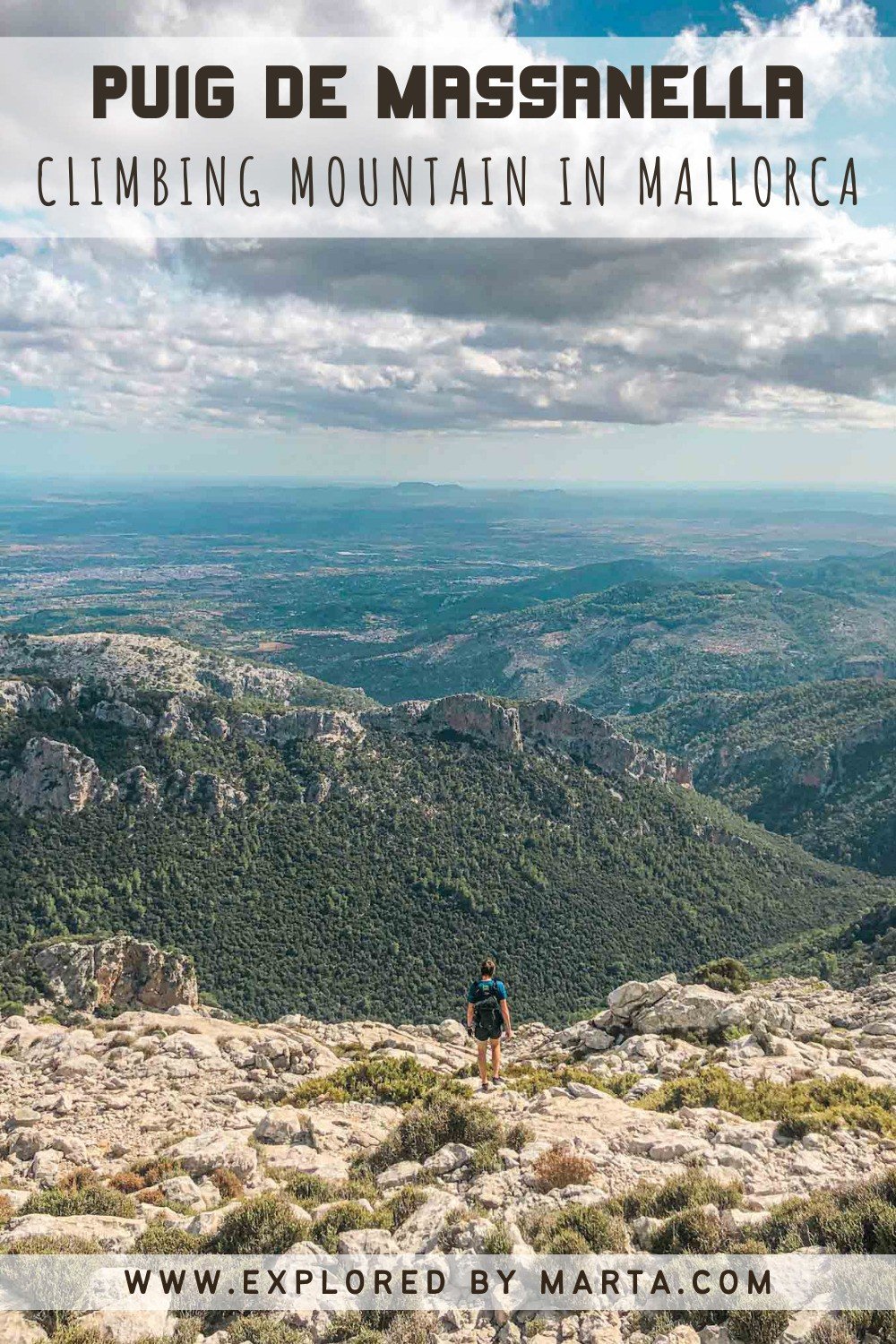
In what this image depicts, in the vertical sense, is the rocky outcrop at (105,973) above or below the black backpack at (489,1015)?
below

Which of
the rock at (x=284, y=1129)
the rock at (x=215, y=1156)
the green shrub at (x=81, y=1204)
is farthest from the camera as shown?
the rock at (x=284, y=1129)

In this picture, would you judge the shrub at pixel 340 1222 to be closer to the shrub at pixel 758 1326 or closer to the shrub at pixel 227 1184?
the shrub at pixel 227 1184

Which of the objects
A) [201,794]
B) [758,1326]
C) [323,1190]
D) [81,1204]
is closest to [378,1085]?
[323,1190]

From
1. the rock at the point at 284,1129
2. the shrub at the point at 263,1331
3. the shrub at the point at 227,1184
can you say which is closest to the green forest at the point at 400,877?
the rock at the point at 284,1129

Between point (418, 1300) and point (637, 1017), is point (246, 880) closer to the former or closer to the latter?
point (637, 1017)

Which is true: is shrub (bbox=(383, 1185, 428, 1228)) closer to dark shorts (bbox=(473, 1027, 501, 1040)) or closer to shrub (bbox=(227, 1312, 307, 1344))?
shrub (bbox=(227, 1312, 307, 1344))

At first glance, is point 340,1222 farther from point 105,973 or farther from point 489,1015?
point 105,973

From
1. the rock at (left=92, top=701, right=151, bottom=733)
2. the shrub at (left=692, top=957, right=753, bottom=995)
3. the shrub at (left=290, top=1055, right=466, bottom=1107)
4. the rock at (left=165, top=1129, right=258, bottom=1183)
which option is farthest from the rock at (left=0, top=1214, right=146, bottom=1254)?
the rock at (left=92, top=701, right=151, bottom=733)
